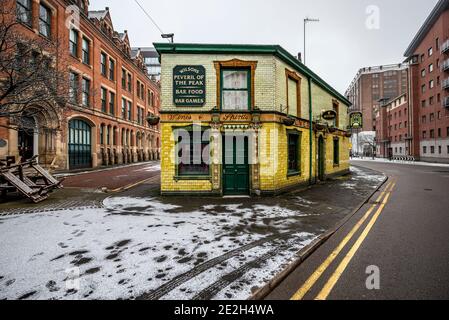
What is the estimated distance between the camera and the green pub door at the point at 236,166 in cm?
971

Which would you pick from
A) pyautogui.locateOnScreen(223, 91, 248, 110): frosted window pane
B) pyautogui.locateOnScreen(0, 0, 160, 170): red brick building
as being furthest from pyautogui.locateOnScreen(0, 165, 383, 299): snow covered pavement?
pyautogui.locateOnScreen(0, 0, 160, 170): red brick building

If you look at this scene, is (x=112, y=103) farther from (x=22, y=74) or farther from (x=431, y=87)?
(x=431, y=87)

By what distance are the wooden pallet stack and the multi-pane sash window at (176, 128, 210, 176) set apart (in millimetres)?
5421

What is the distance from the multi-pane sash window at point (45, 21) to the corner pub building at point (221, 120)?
16.0 meters

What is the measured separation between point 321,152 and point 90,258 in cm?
1397

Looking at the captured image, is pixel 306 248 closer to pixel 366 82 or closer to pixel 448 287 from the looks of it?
pixel 448 287

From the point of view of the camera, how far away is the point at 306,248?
436cm

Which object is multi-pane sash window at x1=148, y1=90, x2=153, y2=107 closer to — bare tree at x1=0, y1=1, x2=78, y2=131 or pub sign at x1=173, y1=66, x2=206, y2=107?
bare tree at x1=0, y1=1, x2=78, y2=131

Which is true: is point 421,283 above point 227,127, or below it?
below

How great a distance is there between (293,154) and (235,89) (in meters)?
4.58

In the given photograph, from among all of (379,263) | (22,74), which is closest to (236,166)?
(379,263)

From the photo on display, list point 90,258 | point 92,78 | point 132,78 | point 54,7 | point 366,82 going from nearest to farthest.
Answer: point 90,258 → point 54,7 → point 92,78 → point 132,78 → point 366,82

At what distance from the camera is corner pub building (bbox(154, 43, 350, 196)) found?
372 inches
